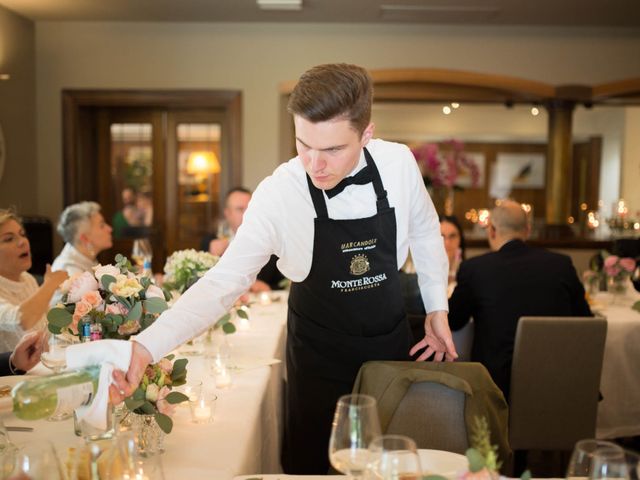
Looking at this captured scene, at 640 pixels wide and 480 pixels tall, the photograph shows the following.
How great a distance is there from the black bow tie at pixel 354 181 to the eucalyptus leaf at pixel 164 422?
78cm

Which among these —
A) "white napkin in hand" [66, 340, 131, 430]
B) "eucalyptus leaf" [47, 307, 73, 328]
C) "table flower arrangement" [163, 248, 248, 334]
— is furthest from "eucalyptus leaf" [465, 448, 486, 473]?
"table flower arrangement" [163, 248, 248, 334]

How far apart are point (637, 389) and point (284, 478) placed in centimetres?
304

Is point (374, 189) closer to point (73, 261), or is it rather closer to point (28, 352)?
point (28, 352)

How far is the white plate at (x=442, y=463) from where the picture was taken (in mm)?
1546

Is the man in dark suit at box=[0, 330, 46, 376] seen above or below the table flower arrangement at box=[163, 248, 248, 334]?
below

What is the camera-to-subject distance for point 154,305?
188 centimetres

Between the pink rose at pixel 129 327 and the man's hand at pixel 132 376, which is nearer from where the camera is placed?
the man's hand at pixel 132 376

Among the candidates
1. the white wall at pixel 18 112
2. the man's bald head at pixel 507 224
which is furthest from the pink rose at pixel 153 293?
the white wall at pixel 18 112

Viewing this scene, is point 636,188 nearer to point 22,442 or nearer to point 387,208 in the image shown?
point 387,208

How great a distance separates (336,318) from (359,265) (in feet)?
0.62

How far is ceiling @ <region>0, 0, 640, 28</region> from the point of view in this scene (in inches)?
245

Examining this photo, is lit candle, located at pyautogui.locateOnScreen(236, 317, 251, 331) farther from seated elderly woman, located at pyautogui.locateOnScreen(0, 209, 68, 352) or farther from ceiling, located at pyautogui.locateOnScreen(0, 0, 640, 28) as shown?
ceiling, located at pyautogui.locateOnScreen(0, 0, 640, 28)

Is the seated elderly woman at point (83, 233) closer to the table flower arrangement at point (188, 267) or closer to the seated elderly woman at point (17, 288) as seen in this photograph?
the seated elderly woman at point (17, 288)

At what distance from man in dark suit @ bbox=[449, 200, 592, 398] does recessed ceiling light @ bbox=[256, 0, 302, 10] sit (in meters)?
3.41
